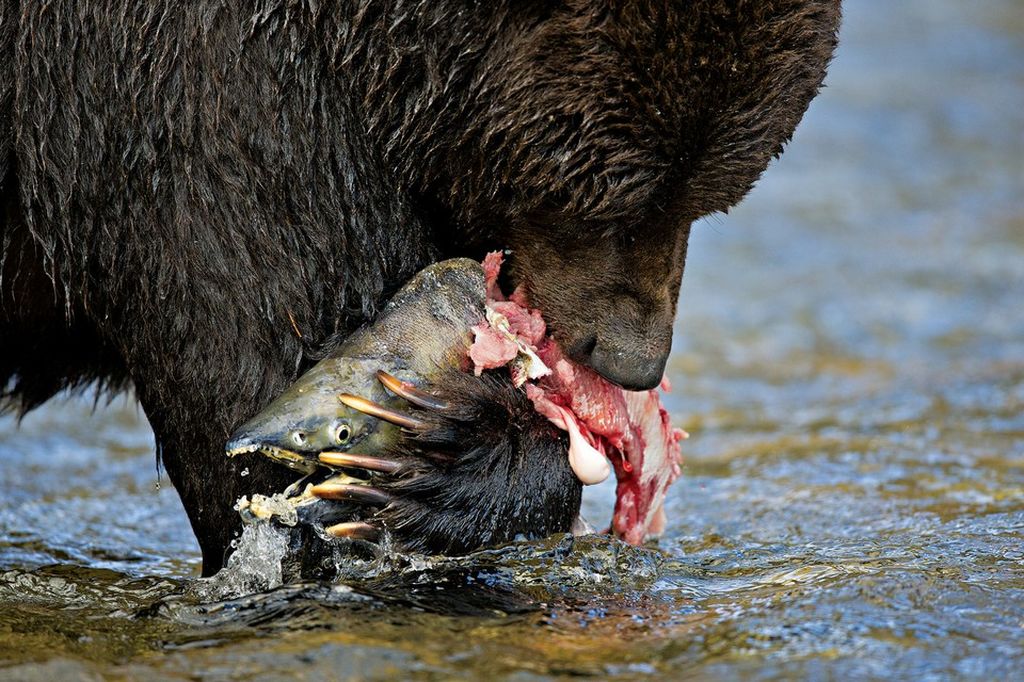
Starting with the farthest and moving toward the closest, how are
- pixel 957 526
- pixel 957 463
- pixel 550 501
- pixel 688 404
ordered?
pixel 688 404 → pixel 957 463 → pixel 957 526 → pixel 550 501

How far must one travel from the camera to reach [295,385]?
3.92 meters

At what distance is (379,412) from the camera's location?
3.87 metres

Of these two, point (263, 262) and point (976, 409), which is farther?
point (976, 409)

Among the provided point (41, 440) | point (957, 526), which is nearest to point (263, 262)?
point (957, 526)

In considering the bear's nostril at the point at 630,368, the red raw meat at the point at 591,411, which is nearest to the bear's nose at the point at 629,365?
the bear's nostril at the point at 630,368

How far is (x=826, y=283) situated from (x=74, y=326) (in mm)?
6301

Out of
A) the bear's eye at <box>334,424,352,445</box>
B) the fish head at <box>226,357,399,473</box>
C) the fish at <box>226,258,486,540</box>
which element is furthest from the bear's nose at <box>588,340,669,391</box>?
the bear's eye at <box>334,424,352,445</box>

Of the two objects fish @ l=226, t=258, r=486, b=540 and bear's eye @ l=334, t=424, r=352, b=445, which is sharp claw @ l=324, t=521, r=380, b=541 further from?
bear's eye @ l=334, t=424, r=352, b=445

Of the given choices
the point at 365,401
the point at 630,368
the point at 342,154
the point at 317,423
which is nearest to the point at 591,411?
the point at 630,368

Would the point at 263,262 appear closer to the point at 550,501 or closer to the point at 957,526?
the point at 550,501

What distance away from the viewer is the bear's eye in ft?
12.6

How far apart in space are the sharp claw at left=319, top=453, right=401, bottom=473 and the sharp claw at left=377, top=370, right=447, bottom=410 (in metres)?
0.16

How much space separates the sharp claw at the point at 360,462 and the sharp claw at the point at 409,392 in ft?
0.52

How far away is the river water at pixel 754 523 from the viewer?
11.8 ft
